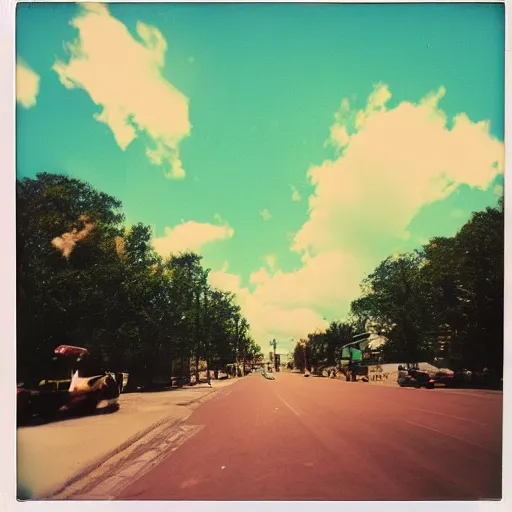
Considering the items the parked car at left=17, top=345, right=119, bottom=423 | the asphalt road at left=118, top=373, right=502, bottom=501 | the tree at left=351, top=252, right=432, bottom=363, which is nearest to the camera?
the asphalt road at left=118, top=373, right=502, bottom=501

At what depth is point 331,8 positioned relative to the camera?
791 centimetres

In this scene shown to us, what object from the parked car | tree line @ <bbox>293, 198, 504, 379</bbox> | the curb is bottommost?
the curb

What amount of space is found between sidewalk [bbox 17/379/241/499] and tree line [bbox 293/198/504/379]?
678cm

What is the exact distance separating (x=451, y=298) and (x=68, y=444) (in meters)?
16.0

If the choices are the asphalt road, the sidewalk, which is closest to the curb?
the sidewalk

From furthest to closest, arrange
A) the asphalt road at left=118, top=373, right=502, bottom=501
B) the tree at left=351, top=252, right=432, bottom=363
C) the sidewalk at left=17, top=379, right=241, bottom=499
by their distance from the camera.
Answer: the tree at left=351, top=252, right=432, bottom=363 → the sidewalk at left=17, top=379, right=241, bottom=499 → the asphalt road at left=118, top=373, right=502, bottom=501

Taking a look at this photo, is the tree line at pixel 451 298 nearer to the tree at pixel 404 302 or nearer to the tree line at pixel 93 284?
the tree at pixel 404 302

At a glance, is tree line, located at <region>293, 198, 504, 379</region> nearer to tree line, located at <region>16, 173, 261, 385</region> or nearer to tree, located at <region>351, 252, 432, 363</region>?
tree, located at <region>351, 252, 432, 363</region>

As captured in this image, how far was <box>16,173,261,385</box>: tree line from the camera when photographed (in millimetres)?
10508

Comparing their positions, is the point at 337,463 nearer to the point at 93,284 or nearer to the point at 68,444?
the point at 68,444

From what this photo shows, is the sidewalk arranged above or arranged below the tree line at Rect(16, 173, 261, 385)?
below

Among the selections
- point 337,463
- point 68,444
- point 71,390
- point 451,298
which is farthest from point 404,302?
point 68,444

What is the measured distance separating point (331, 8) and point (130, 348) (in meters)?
12.6

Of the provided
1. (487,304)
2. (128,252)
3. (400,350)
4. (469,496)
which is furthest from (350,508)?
(400,350)
